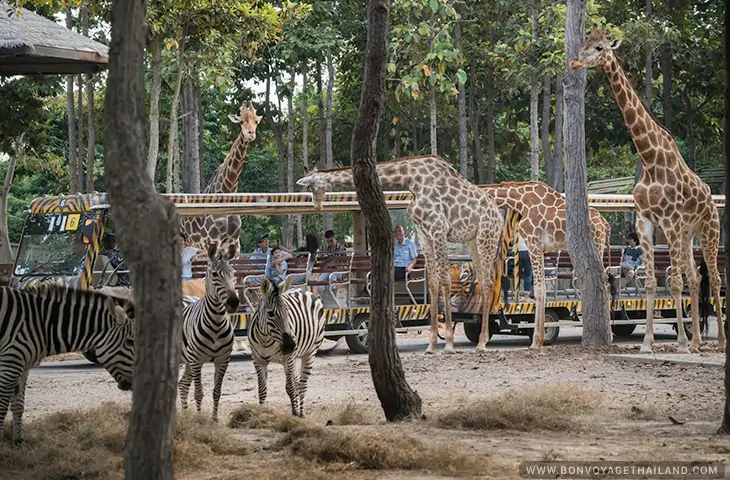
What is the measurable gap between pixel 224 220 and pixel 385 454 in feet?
40.3

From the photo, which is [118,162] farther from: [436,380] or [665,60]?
[665,60]

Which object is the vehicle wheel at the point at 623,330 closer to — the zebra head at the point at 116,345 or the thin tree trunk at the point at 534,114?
the thin tree trunk at the point at 534,114

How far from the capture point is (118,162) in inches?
249

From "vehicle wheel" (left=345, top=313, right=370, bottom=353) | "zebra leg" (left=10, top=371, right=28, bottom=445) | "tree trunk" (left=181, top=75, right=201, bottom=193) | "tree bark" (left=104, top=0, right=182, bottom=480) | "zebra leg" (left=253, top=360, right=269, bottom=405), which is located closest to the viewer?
"tree bark" (left=104, top=0, right=182, bottom=480)

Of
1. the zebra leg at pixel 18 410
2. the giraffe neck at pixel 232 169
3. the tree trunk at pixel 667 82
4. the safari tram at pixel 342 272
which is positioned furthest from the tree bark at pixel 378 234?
the tree trunk at pixel 667 82

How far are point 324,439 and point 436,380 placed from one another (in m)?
5.69

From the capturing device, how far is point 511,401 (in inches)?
428

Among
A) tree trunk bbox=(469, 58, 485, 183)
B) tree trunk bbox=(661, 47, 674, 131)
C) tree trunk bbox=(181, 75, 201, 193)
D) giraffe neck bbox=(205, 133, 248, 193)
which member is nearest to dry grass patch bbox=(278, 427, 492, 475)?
giraffe neck bbox=(205, 133, 248, 193)

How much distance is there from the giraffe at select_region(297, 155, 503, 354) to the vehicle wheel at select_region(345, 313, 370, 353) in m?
1.47

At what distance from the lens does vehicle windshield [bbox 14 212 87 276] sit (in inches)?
694

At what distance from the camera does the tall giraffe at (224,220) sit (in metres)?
19.9

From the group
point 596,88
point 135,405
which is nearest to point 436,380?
point 135,405

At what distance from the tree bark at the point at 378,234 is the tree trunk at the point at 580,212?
7176 millimetres

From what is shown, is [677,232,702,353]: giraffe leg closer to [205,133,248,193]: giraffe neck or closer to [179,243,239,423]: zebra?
[205,133,248,193]: giraffe neck
